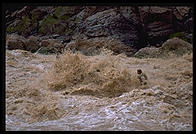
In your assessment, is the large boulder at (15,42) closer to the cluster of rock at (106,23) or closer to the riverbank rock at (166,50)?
the cluster of rock at (106,23)

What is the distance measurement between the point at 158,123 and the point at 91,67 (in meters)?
3.52

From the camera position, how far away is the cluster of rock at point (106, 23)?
37.3 ft

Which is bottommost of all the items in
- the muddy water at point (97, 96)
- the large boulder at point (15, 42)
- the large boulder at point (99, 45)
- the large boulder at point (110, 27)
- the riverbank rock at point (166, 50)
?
the muddy water at point (97, 96)

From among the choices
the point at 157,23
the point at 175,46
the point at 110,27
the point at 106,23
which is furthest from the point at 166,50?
the point at 106,23

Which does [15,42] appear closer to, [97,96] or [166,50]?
[166,50]

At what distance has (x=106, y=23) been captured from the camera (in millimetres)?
11422

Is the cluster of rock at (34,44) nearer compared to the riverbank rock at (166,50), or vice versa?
the riverbank rock at (166,50)

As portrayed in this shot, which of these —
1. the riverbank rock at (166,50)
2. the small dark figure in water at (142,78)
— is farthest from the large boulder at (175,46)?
the small dark figure in water at (142,78)

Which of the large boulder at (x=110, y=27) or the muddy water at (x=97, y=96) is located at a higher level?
the large boulder at (x=110, y=27)

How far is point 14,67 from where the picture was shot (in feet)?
25.6

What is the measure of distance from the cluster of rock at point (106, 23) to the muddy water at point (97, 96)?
3.16m

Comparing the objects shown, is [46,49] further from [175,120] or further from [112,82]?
[175,120]

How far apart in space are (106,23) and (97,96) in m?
5.90

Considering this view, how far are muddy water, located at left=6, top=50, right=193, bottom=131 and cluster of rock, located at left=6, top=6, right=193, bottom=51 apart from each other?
3158 millimetres
